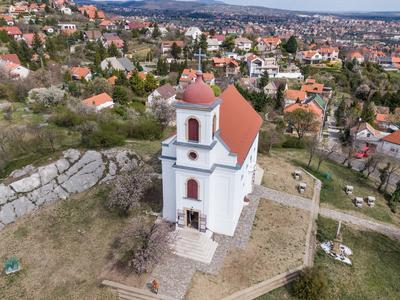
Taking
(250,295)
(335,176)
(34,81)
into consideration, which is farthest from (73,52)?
(250,295)

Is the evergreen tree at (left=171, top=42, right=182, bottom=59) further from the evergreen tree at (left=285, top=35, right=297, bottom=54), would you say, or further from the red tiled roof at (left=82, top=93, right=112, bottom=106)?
the red tiled roof at (left=82, top=93, right=112, bottom=106)

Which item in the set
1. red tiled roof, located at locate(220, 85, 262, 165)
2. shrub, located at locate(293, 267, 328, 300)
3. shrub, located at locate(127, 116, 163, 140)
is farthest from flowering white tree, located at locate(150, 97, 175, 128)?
shrub, located at locate(293, 267, 328, 300)

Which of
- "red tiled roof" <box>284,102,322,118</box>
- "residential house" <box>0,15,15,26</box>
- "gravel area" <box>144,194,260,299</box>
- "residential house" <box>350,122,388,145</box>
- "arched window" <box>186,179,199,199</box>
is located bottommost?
"residential house" <box>350,122,388,145</box>

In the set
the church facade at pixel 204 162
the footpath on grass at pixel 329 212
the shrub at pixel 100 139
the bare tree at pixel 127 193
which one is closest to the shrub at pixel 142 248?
the church facade at pixel 204 162

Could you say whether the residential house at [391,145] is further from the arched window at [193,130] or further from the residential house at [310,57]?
the residential house at [310,57]

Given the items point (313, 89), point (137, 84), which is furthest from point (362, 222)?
point (313, 89)

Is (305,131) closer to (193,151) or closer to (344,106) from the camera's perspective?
(344,106)
